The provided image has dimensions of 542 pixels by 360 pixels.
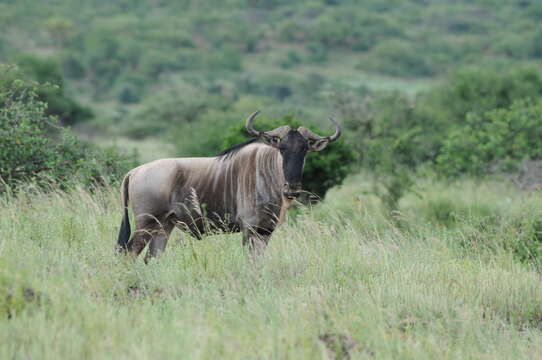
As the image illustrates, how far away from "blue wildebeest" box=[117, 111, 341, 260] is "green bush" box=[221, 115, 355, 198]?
4853 mm

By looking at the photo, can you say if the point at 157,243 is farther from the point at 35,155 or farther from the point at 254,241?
the point at 35,155

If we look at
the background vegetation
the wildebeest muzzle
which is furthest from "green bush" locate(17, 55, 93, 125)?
the wildebeest muzzle

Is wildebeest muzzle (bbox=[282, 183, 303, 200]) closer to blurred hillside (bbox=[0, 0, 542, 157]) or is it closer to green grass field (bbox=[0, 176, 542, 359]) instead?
green grass field (bbox=[0, 176, 542, 359])

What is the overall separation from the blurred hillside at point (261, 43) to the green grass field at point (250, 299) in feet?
122

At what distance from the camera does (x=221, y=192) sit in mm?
6250

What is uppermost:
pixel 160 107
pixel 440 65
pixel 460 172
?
pixel 460 172

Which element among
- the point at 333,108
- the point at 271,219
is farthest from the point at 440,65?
the point at 271,219

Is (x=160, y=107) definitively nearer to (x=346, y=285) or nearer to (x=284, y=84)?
(x=284, y=84)

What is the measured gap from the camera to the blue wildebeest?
6055 mm

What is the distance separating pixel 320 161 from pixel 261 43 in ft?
247

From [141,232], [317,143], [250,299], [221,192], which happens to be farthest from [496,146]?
[250,299]

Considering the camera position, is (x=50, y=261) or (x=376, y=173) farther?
(x=376, y=173)

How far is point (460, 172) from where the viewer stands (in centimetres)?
1580

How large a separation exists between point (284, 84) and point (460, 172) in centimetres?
4320
